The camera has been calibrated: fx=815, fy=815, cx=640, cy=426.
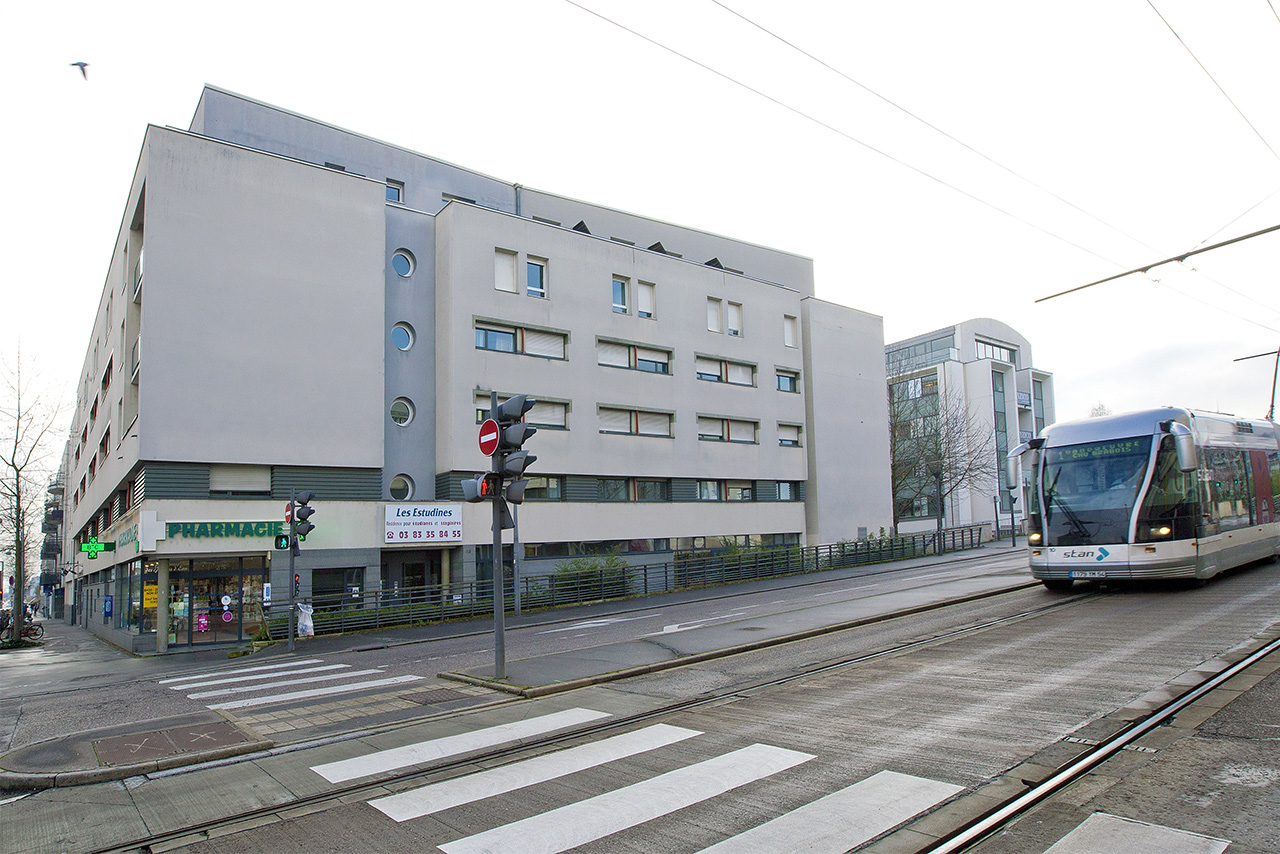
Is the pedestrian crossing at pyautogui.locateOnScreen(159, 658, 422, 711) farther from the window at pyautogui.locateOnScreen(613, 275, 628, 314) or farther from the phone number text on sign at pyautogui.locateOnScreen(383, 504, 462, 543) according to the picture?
the window at pyautogui.locateOnScreen(613, 275, 628, 314)

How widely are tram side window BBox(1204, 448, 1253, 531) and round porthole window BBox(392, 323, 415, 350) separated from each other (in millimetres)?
23661

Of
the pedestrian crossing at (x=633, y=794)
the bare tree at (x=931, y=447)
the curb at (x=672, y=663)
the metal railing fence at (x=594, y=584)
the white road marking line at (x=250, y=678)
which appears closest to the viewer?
the pedestrian crossing at (x=633, y=794)

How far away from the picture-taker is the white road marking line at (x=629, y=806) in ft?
16.3

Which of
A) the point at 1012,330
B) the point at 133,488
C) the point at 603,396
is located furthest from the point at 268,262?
the point at 1012,330

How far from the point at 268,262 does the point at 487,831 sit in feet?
79.2

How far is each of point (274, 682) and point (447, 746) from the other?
787cm

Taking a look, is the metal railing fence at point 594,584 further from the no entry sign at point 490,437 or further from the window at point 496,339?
the no entry sign at point 490,437

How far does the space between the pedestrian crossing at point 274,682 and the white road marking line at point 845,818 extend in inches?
329

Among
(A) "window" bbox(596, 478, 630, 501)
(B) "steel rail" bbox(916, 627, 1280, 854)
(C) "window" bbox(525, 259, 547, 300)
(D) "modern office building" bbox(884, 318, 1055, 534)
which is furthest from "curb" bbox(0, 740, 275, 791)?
(D) "modern office building" bbox(884, 318, 1055, 534)

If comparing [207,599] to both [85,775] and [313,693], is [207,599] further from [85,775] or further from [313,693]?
[85,775]

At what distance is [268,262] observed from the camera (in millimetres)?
25438

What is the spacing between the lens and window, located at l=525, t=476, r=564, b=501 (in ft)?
98.9

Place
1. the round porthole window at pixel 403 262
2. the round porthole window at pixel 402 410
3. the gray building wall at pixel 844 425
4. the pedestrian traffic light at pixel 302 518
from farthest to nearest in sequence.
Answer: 1. the gray building wall at pixel 844 425
2. the round porthole window at pixel 403 262
3. the round porthole window at pixel 402 410
4. the pedestrian traffic light at pixel 302 518

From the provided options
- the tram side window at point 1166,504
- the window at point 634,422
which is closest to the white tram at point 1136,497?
the tram side window at point 1166,504
